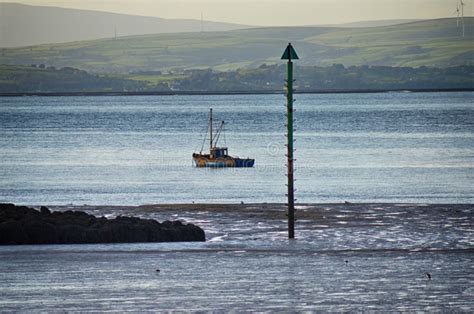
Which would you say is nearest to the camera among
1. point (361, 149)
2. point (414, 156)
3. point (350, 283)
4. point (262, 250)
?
point (350, 283)

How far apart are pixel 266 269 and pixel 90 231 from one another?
695cm

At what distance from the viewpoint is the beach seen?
22.9 m

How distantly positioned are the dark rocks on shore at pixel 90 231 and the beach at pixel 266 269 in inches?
23.8

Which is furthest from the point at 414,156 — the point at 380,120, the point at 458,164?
the point at 380,120

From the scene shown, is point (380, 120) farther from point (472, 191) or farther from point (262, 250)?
point (262, 250)

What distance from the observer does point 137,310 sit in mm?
21875

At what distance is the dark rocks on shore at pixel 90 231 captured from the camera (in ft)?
107

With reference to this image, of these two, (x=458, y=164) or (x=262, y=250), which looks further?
(x=458, y=164)

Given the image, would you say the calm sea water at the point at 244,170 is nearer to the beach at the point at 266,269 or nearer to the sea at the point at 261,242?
the sea at the point at 261,242

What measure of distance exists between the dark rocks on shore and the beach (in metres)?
0.60

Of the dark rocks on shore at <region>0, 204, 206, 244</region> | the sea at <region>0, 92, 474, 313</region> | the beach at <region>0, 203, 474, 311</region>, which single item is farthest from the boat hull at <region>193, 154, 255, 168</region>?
the dark rocks on shore at <region>0, 204, 206, 244</region>

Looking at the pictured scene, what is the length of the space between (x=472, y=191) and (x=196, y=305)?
3718 centimetres

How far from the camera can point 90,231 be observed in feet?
108

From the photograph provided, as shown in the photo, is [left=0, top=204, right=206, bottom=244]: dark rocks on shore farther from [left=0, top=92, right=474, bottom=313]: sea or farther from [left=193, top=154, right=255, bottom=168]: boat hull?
[left=193, top=154, right=255, bottom=168]: boat hull
